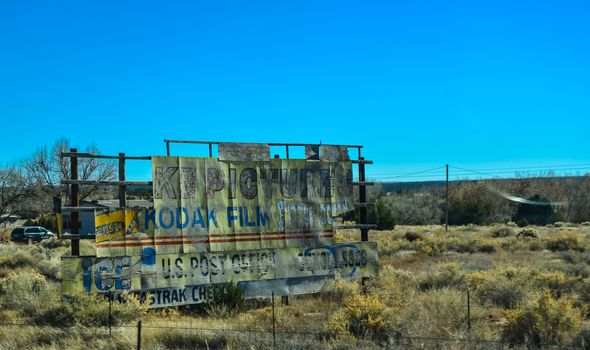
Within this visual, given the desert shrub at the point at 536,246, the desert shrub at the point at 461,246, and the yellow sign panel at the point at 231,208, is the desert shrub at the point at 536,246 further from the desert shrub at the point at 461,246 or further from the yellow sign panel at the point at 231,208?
the yellow sign panel at the point at 231,208

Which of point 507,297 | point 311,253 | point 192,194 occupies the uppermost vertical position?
point 192,194

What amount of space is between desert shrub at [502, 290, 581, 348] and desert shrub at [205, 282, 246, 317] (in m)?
5.12

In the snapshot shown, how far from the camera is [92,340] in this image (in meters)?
8.53

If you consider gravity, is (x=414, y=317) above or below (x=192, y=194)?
below

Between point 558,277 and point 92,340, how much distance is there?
9827mm

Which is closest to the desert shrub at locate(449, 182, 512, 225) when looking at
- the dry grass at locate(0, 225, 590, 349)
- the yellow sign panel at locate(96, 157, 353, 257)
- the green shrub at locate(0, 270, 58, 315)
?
the dry grass at locate(0, 225, 590, 349)

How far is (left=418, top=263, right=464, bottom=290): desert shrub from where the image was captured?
1375 cm

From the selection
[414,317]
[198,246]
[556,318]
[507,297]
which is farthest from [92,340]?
[507,297]

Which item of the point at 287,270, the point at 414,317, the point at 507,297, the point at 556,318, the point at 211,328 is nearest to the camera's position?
the point at 556,318

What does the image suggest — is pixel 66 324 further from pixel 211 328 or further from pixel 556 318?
pixel 556 318

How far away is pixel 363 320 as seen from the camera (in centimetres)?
855

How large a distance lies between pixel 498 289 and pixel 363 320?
4.29m

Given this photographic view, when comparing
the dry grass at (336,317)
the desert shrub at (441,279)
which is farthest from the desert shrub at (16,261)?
the desert shrub at (441,279)

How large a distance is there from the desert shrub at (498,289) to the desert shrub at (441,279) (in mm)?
740
